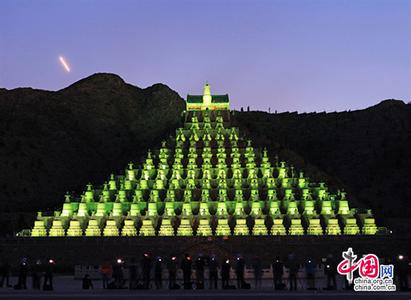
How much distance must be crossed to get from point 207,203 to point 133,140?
7607cm

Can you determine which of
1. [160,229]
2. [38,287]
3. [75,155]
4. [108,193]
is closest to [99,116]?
[75,155]

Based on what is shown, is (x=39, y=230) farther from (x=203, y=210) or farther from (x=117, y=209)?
(x=203, y=210)

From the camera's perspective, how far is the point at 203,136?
112875 mm

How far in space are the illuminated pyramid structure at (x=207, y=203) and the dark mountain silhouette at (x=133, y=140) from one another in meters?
14.5

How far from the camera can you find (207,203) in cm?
9081

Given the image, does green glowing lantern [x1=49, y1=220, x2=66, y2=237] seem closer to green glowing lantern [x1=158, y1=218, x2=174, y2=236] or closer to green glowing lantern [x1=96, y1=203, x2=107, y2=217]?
green glowing lantern [x1=96, y1=203, x2=107, y2=217]

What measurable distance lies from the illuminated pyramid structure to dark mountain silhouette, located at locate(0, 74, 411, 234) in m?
14.5

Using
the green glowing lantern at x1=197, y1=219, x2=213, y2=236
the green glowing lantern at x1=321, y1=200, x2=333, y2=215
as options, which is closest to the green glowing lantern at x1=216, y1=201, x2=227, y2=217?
the green glowing lantern at x1=197, y1=219, x2=213, y2=236

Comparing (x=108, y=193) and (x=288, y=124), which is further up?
(x=288, y=124)

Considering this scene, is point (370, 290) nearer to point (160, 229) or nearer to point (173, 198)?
point (160, 229)

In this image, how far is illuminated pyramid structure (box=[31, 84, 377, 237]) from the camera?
85.8 metres

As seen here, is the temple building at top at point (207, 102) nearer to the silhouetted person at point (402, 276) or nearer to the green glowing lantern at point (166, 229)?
the green glowing lantern at point (166, 229)

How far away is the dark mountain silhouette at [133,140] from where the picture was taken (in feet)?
409

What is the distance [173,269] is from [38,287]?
7.62m
